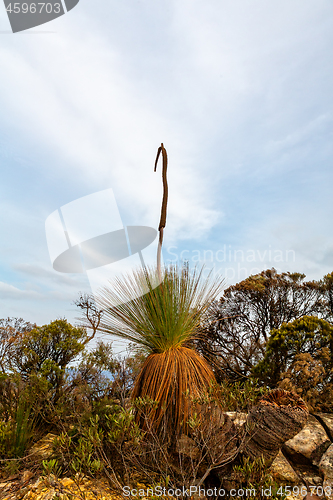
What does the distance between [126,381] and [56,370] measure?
1.18 meters

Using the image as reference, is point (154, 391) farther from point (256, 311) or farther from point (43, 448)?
point (256, 311)

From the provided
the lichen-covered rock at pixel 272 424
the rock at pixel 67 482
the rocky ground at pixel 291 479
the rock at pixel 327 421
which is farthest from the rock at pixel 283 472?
the rock at pixel 67 482

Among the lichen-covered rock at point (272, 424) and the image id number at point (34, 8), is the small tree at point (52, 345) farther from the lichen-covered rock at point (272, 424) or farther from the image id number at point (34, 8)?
the image id number at point (34, 8)

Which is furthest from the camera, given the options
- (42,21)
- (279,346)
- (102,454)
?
(279,346)

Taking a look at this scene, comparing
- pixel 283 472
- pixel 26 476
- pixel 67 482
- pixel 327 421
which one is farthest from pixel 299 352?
pixel 26 476

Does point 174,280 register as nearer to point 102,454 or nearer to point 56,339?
point 102,454

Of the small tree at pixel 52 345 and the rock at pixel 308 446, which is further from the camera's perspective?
the small tree at pixel 52 345

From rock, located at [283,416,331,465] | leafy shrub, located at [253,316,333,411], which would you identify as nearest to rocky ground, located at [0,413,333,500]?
rock, located at [283,416,331,465]

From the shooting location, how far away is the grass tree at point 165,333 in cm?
296

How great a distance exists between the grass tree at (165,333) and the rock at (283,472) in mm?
864

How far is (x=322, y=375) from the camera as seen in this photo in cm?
409

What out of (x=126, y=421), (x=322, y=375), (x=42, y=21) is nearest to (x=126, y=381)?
(x=126, y=421)
